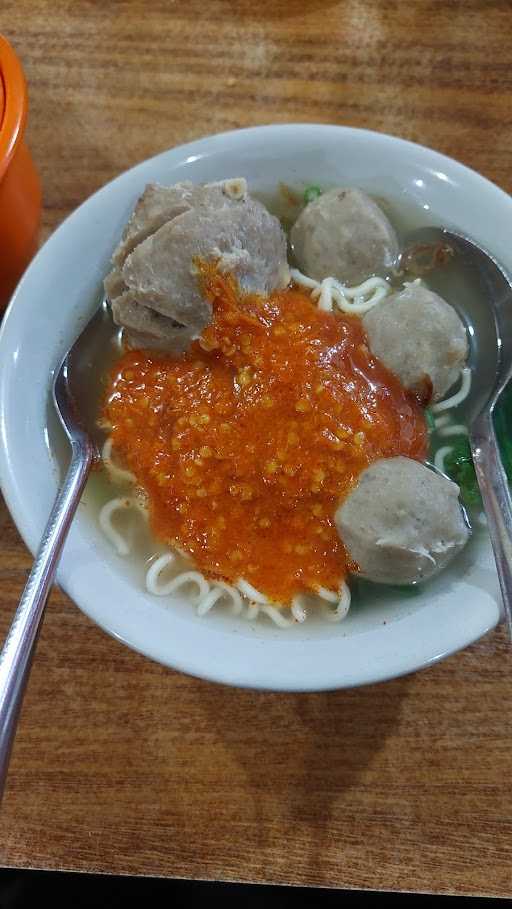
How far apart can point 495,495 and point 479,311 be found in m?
0.49

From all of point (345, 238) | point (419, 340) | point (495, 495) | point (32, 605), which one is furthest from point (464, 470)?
point (32, 605)

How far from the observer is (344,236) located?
4.96ft

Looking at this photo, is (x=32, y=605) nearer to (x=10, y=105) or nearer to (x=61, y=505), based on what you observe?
(x=61, y=505)

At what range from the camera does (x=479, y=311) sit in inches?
60.3

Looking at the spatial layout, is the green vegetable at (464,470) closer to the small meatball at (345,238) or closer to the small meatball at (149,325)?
the small meatball at (345,238)

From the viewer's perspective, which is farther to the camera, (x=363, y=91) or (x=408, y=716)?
(x=363, y=91)

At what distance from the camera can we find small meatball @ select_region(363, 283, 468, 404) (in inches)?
55.9

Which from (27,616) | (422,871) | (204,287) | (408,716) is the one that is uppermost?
(204,287)

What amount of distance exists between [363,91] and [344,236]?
2.18ft

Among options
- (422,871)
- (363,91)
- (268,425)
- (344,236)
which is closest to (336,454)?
(268,425)

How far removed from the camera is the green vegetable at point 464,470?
1.40 m

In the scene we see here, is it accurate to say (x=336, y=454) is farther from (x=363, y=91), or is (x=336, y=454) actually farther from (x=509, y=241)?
(x=363, y=91)

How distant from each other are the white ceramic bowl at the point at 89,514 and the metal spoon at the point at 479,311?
4 centimetres

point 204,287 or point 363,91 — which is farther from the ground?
point 363,91
